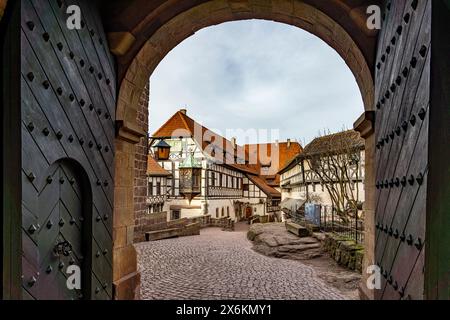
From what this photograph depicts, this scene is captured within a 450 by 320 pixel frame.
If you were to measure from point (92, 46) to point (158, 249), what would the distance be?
7.34m

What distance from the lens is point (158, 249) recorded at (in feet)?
29.0

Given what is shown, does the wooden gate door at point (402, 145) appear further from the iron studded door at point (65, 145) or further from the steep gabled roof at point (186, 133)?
the steep gabled roof at point (186, 133)

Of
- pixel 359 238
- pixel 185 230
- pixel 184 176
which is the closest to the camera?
pixel 359 238

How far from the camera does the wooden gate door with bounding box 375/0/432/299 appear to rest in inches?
56.5

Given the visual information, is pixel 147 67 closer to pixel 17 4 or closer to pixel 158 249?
pixel 17 4

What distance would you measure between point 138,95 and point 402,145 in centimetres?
252

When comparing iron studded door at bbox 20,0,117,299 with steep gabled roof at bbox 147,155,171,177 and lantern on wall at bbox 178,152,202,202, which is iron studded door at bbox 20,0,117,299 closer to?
lantern on wall at bbox 178,152,202,202

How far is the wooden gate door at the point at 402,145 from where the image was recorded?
1.43 metres

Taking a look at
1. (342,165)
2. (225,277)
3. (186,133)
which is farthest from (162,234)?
(186,133)

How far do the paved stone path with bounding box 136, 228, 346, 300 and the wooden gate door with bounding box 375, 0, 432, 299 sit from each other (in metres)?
2.83

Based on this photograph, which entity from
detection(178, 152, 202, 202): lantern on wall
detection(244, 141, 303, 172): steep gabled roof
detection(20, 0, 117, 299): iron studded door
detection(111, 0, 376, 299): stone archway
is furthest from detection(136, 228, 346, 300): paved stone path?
detection(244, 141, 303, 172): steep gabled roof

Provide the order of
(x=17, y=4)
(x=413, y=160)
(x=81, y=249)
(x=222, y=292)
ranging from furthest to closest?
(x=222, y=292) → (x=81, y=249) → (x=17, y=4) → (x=413, y=160)

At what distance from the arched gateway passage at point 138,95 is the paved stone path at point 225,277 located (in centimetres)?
188

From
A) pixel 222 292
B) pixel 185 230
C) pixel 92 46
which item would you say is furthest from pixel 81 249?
pixel 185 230
